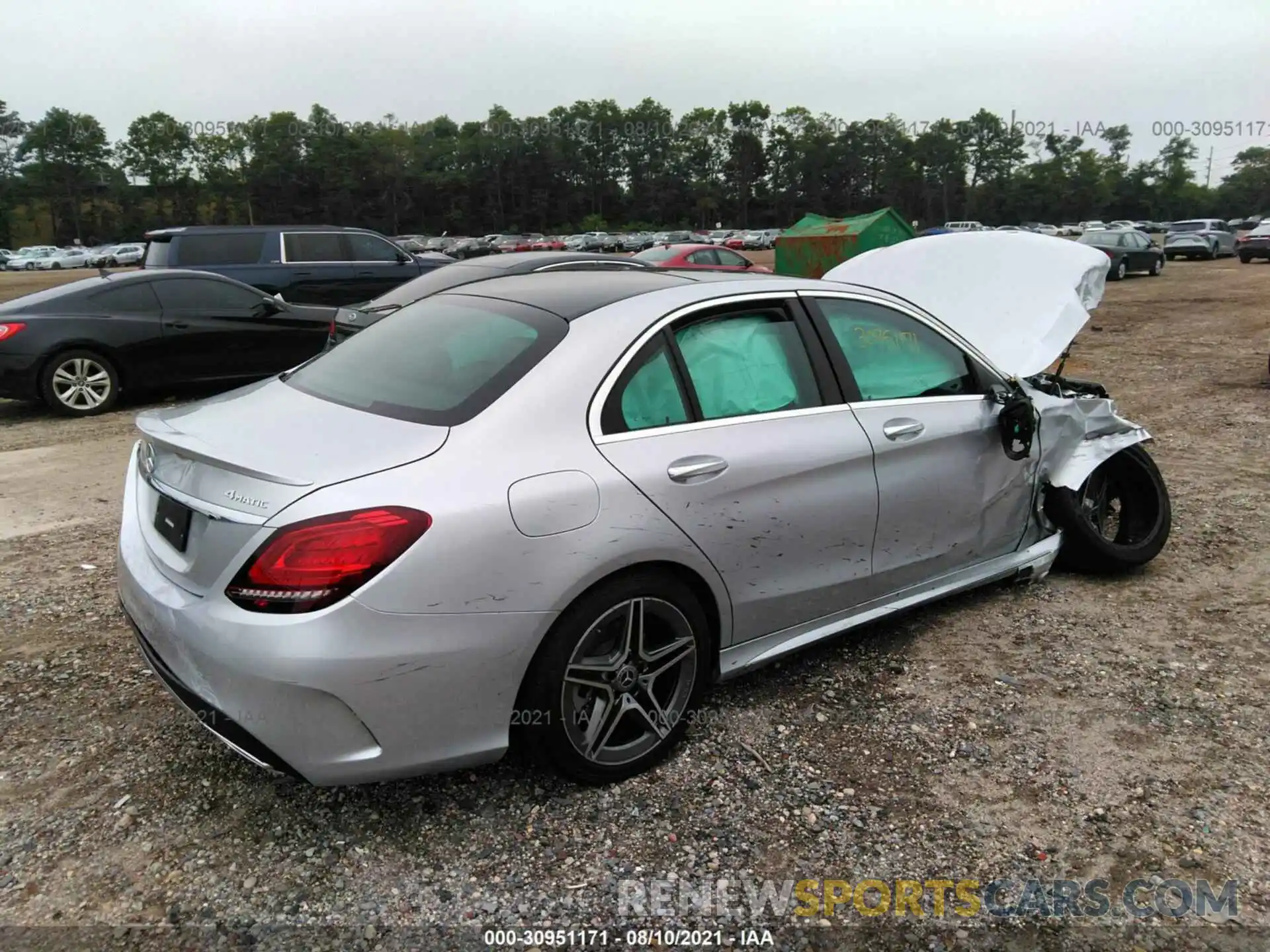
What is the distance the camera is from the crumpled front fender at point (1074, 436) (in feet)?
13.6

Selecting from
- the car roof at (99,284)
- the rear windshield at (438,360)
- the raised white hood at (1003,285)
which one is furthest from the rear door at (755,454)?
the car roof at (99,284)

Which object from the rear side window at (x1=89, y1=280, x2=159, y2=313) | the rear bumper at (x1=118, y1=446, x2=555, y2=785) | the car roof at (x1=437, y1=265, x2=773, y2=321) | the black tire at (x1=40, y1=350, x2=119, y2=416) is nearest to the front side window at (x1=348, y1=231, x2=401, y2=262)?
the rear side window at (x1=89, y1=280, x2=159, y2=313)

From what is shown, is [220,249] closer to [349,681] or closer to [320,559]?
[320,559]

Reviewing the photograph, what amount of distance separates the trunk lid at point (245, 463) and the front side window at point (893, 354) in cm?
172

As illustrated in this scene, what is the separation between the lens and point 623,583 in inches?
105

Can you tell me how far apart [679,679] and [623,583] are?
0.48 m

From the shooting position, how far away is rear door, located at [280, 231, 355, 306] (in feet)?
37.5

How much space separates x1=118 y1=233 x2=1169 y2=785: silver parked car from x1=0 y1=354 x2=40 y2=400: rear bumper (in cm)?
620

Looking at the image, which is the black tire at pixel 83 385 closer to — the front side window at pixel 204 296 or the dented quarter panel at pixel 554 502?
the front side window at pixel 204 296

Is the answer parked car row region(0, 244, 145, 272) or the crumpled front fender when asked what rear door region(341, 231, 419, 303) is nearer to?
the crumpled front fender

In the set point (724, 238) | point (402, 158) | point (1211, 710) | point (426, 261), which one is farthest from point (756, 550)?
point (402, 158)

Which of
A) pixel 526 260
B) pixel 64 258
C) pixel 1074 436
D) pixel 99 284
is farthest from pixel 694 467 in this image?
pixel 64 258

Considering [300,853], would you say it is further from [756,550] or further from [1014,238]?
[1014,238]

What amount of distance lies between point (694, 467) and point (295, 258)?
10.1 m
